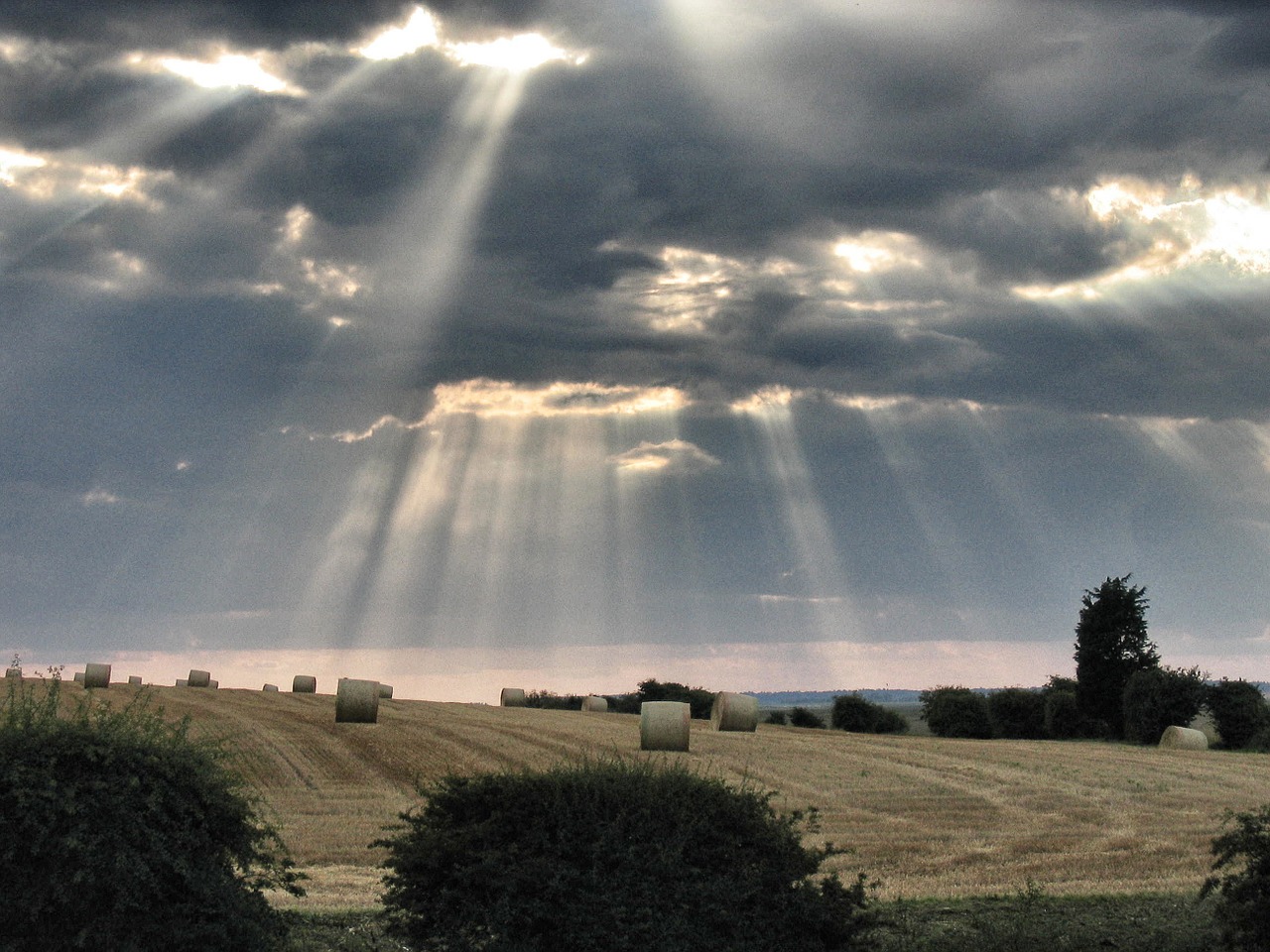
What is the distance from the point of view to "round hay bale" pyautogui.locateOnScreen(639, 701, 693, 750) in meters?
33.8

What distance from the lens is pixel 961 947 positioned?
12.3 metres

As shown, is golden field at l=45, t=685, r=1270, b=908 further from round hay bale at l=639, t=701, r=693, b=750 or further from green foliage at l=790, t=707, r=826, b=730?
green foliage at l=790, t=707, r=826, b=730

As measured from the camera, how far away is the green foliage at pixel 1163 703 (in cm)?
5594

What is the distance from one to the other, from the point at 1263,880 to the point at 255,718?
31.3 m

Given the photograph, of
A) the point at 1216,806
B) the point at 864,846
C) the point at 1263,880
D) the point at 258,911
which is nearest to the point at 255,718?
the point at 864,846

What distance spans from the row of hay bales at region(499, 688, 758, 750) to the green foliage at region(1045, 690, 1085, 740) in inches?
926

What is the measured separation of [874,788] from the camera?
93.4 ft

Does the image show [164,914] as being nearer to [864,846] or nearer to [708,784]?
[708,784]

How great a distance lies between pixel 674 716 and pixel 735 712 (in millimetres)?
8711

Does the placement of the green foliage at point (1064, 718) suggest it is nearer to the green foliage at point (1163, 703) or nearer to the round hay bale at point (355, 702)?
the green foliage at point (1163, 703)

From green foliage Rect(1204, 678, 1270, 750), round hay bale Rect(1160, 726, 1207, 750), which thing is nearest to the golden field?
round hay bale Rect(1160, 726, 1207, 750)

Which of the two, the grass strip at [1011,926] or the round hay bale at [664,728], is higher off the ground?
the round hay bale at [664,728]

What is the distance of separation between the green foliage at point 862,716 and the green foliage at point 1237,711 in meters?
19.6

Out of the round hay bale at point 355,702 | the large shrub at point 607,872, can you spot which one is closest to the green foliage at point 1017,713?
the round hay bale at point 355,702
